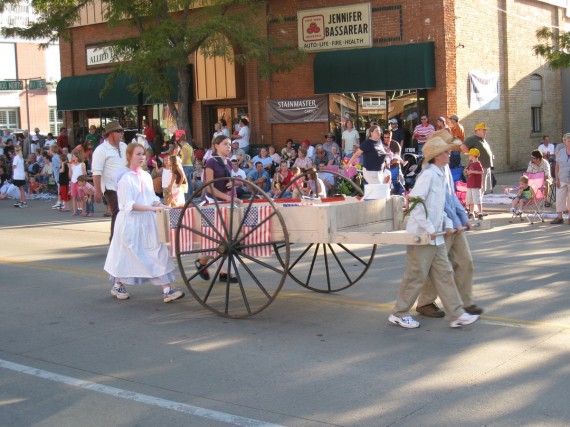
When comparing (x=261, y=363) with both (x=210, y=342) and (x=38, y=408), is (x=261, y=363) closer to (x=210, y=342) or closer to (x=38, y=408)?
(x=210, y=342)

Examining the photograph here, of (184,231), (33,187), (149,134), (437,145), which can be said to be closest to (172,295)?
(184,231)

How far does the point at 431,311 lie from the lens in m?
7.95

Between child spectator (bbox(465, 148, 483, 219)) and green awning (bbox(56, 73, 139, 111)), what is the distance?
16.9m

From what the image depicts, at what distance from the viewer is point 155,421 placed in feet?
17.9

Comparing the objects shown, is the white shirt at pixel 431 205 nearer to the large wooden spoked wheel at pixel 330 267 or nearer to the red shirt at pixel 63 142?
the large wooden spoked wheel at pixel 330 267

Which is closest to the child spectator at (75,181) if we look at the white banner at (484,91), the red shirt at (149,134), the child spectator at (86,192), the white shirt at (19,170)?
the child spectator at (86,192)

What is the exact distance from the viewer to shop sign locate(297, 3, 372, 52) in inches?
932

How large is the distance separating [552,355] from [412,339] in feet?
4.02

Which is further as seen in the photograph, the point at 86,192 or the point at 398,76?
the point at 398,76

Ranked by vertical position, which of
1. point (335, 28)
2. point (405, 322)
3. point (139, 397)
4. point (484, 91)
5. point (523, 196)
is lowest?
point (139, 397)

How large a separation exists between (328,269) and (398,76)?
542 inches

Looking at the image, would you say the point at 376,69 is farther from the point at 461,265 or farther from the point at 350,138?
the point at 461,265

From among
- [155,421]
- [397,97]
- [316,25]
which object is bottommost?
[155,421]

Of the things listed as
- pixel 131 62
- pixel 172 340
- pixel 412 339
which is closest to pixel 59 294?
pixel 172 340
